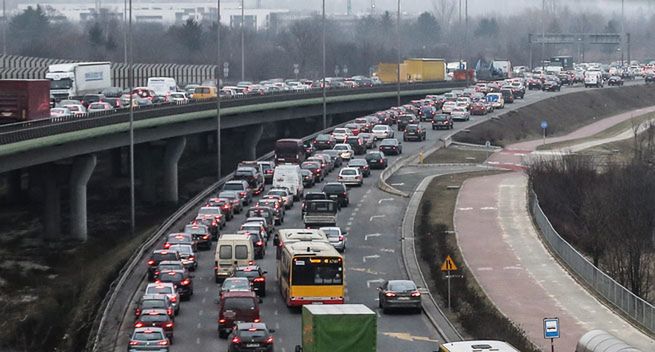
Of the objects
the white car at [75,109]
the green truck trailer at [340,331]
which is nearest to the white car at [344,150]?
the white car at [75,109]

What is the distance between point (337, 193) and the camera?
263ft

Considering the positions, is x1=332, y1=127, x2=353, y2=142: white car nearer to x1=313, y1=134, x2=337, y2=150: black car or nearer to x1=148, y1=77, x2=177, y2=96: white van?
x1=313, y1=134, x2=337, y2=150: black car

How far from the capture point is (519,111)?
146750 millimetres

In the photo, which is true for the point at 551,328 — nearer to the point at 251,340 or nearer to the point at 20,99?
the point at 251,340

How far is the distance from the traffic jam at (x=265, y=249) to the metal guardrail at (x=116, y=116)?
7.64 meters

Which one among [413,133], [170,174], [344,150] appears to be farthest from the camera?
[413,133]

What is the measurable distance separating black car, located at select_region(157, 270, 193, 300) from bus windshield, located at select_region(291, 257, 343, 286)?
474 centimetres

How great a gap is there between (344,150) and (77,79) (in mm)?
40508

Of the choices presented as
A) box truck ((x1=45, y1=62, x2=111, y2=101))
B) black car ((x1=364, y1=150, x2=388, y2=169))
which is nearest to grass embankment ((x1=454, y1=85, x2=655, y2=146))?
black car ((x1=364, y1=150, x2=388, y2=169))

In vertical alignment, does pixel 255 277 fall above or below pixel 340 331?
below

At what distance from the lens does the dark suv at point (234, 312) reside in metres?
48.3

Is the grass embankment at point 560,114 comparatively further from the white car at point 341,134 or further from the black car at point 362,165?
the black car at point 362,165

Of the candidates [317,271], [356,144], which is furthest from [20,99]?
[317,271]

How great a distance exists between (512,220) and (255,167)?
1855cm
